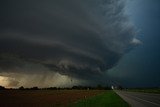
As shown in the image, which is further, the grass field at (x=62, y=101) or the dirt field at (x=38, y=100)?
the dirt field at (x=38, y=100)

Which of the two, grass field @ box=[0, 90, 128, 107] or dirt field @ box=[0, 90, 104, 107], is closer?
grass field @ box=[0, 90, 128, 107]

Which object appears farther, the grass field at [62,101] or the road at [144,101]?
the grass field at [62,101]

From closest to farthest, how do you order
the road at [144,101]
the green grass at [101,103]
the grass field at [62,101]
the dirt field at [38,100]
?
the road at [144,101]
the green grass at [101,103]
the grass field at [62,101]
the dirt field at [38,100]

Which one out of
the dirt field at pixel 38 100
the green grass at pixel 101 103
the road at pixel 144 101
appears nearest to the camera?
the road at pixel 144 101

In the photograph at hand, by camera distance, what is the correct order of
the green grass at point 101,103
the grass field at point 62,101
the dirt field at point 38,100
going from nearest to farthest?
the green grass at point 101,103
the grass field at point 62,101
the dirt field at point 38,100

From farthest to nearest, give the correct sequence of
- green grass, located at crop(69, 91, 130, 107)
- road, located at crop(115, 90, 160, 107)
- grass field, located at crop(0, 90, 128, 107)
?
grass field, located at crop(0, 90, 128, 107) < green grass, located at crop(69, 91, 130, 107) < road, located at crop(115, 90, 160, 107)

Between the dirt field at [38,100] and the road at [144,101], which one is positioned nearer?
the road at [144,101]

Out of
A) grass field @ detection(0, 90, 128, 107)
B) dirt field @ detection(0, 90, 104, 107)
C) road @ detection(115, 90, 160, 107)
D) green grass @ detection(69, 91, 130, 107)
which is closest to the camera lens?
road @ detection(115, 90, 160, 107)

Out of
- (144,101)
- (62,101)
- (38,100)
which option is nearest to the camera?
(144,101)

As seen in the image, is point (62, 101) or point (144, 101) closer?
point (144, 101)

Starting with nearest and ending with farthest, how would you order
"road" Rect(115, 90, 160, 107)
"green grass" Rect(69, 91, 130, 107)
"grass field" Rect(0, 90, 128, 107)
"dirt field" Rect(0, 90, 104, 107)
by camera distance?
1. "road" Rect(115, 90, 160, 107)
2. "green grass" Rect(69, 91, 130, 107)
3. "grass field" Rect(0, 90, 128, 107)
4. "dirt field" Rect(0, 90, 104, 107)

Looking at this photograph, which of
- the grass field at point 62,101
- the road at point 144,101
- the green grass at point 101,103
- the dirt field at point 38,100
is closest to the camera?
the road at point 144,101

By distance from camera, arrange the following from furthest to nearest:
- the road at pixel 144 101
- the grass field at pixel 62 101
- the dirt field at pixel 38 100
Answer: the dirt field at pixel 38 100 < the grass field at pixel 62 101 < the road at pixel 144 101

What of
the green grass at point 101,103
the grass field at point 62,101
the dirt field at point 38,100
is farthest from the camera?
the dirt field at point 38,100
